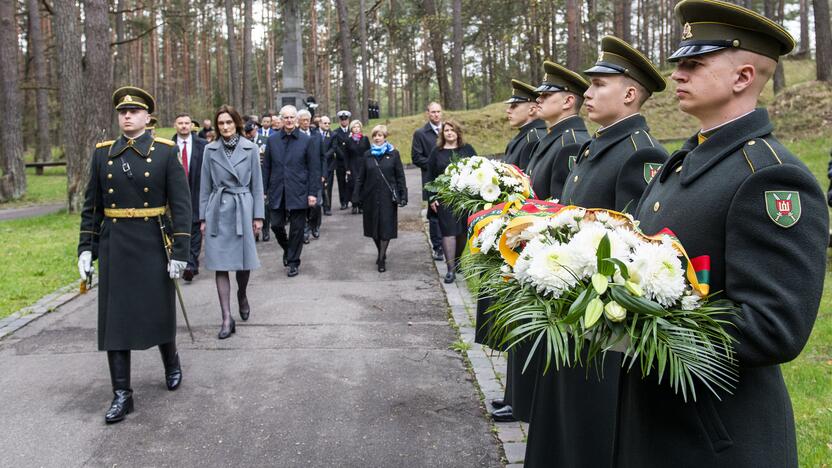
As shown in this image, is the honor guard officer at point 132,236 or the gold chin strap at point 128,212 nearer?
the honor guard officer at point 132,236

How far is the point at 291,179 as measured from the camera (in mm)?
10273

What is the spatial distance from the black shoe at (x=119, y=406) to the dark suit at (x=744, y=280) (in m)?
3.76

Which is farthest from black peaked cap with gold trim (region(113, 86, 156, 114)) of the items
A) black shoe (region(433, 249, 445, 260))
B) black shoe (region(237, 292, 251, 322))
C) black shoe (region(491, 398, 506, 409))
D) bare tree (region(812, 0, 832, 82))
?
bare tree (region(812, 0, 832, 82))

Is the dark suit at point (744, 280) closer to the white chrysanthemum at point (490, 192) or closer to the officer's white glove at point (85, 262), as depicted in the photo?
the white chrysanthemum at point (490, 192)

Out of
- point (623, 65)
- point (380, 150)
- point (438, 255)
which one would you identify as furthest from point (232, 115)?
point (623, 65)

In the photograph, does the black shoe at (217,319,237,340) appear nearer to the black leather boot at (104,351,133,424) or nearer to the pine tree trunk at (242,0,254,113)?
the black leather boot at (104,351,133,424)

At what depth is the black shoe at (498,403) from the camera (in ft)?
16.4

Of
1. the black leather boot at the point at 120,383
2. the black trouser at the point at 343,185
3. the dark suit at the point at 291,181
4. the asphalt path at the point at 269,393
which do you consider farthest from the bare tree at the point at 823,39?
the black leather boot at the point at 120,383

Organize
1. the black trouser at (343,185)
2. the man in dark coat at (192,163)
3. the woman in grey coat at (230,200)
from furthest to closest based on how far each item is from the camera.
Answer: the black trouser at (343,185)
the man in dark coat at (192,163)
the woman in grey coat at (230,200)

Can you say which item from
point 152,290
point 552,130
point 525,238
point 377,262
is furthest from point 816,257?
point 377,262

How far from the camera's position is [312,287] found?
9.30 meters

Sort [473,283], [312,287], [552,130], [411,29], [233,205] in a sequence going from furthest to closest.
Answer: [411,29] → [312,287] → [233,205] → [552,130] → [473,283]

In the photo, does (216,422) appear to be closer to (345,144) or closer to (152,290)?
(152,290)

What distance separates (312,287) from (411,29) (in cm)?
3417
